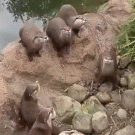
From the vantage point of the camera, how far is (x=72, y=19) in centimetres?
374

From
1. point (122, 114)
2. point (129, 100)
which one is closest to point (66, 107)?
point (122, 114)

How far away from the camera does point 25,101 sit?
2742mm

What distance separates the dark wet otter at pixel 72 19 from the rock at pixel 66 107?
1.29 m

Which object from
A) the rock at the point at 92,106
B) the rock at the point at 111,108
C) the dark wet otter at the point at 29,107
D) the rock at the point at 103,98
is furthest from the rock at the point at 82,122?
the dark wet otter at the point at 29,107

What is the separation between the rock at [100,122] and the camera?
2.89 meters

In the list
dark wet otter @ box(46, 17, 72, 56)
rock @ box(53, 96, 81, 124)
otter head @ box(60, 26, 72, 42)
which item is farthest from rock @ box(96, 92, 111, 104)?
otter head @ box(60, 26, 72, 42)

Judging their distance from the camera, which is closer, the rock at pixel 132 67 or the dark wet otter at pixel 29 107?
the dark wet otter at pixel 29 107

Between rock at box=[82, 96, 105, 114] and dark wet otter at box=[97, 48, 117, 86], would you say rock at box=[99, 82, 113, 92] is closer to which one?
dark wet otter at box=[97, 48, 117, 86]

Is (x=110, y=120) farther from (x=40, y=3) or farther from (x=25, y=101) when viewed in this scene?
(x=40, y=3)

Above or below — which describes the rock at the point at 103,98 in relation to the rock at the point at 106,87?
below

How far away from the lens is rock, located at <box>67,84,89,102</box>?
339 cm

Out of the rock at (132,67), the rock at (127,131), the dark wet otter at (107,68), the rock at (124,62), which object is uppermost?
the dark wet otter at (107,68)

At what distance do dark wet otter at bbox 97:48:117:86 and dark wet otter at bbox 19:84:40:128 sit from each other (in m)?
1.18

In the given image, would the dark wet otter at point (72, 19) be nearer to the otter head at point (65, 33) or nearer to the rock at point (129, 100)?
the otter head at point (65, 33)
